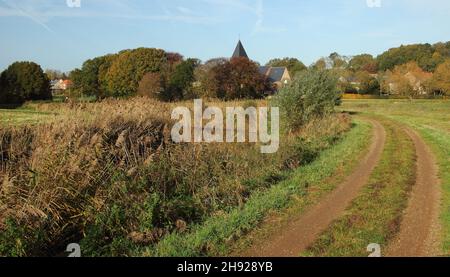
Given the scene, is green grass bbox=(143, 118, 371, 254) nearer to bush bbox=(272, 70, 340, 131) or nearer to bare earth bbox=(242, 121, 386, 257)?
bare earth bbox=(242, 121, 386, 257)

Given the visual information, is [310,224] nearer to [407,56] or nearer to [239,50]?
[239,50]

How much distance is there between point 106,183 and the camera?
8055 millimetres

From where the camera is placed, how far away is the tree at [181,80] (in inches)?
1670

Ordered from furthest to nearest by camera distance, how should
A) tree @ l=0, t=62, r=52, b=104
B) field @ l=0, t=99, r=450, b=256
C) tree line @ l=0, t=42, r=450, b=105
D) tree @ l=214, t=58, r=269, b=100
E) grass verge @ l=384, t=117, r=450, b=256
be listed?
tree @ l=0, t=62, r=52, b=104 → tree @ l=214, t=58, r=269, b=100 → tree line @ l=0, t=42, r=450, b=105 → grass verge @ l=384, t=117, r=450, b=256 → field @ l=0, t=99, r=450, b=256

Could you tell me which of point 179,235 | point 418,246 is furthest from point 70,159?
point 418,246

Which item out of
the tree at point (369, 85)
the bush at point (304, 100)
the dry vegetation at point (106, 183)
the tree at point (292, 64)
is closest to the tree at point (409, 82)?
the tree at point (369, 85)

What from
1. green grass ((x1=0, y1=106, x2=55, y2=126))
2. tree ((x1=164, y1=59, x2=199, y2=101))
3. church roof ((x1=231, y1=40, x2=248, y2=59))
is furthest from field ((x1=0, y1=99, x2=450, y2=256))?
church roof ((x1=231, y1=40, x2=248, y2=59))

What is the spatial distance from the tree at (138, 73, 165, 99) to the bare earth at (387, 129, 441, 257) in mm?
32273

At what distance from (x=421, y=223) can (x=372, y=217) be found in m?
0.80

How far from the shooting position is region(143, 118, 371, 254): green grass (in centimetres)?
630

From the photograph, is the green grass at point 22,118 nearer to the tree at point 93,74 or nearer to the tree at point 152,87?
the tree at point 152,87

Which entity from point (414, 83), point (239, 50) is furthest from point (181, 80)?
point (239, 50)
